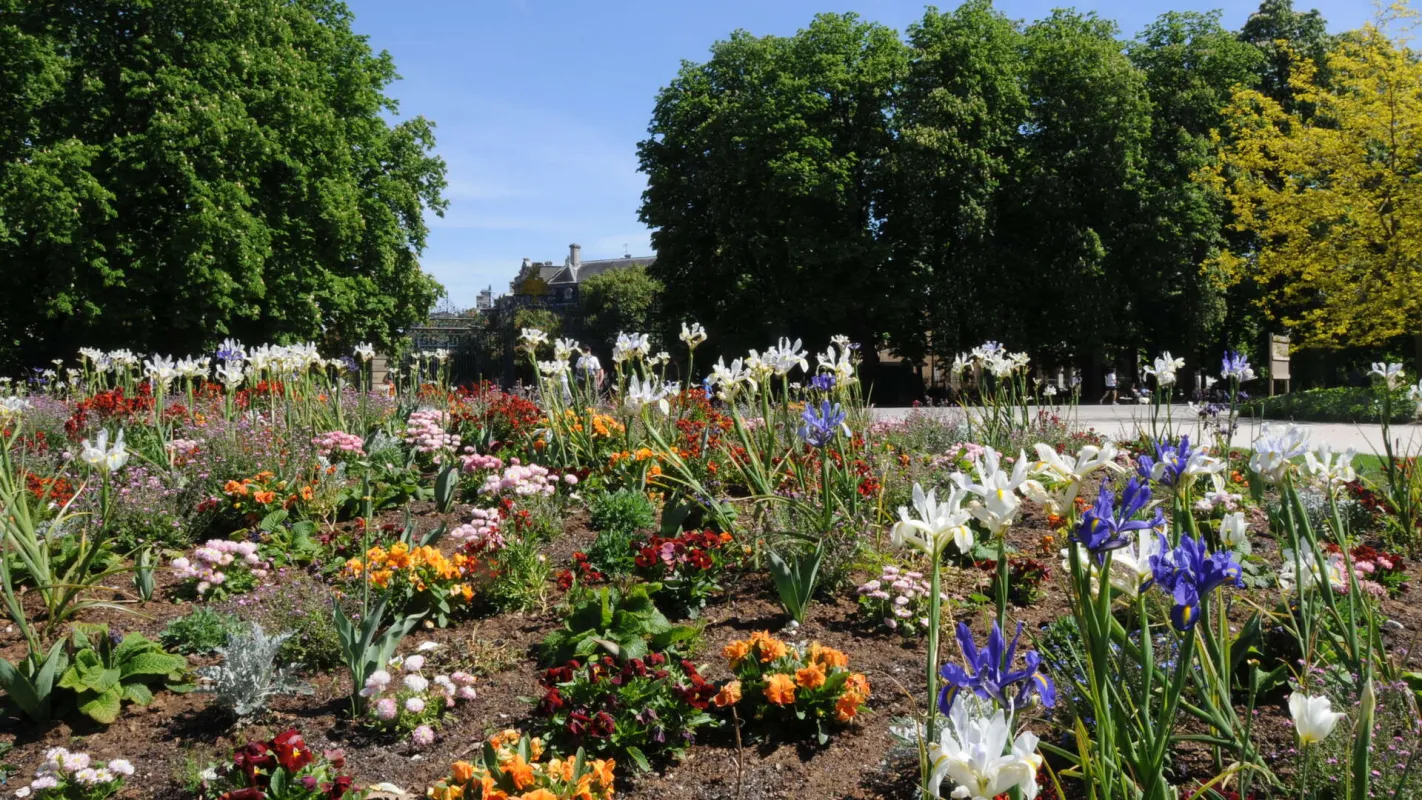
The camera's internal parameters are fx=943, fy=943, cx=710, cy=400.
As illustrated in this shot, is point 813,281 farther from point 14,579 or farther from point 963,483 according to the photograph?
point 963,483

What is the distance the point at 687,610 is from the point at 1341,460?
2398 mm

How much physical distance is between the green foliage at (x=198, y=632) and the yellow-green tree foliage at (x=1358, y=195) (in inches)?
676

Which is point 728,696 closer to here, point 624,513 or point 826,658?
point 826,658

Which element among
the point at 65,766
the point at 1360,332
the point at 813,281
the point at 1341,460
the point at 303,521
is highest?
the point at 813,281

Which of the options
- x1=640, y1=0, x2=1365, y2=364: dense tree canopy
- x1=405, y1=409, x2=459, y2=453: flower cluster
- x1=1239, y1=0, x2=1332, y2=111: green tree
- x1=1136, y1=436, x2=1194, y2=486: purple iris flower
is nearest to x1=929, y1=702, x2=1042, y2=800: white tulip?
x1=1136, y1=436, x2=1194, y2=486: purple iris flower

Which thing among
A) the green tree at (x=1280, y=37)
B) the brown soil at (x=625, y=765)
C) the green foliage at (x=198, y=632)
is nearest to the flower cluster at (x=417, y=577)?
the brown soil at (x=625, y=765)

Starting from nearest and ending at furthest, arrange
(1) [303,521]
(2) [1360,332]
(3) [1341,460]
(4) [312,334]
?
(3) [1341,460] < (1) [303,521] < (2) [1360,332] < (4) [312,334]

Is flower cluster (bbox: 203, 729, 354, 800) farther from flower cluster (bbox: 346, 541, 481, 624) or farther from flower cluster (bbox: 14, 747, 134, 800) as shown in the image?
flower cluster (bbox: 346, 541, 481, 624)

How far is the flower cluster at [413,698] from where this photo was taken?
9.89 feet

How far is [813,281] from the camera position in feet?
71.7

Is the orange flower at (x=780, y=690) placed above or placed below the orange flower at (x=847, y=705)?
above

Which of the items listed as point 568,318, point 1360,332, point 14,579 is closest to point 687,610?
point 14,579

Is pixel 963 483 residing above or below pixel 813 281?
below

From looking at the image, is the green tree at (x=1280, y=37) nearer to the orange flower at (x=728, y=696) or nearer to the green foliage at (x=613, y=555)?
the green foliage at (x=613, y=555)
